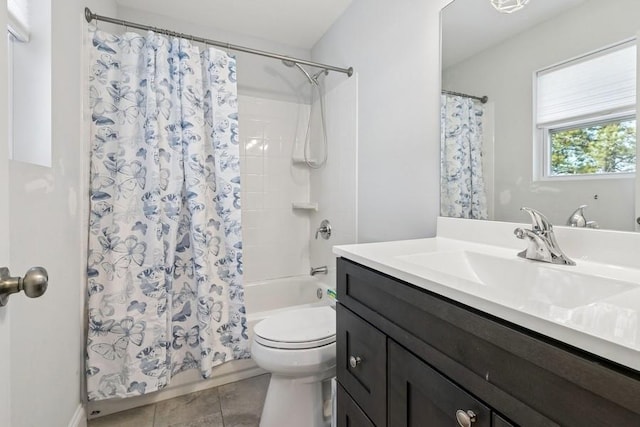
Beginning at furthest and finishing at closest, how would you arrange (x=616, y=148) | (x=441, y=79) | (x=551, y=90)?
(x=441, y=79) < (x=551, y=90) < (x=616, y=148)

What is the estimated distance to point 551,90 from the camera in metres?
0.96

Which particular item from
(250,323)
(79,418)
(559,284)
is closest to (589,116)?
(559,284)

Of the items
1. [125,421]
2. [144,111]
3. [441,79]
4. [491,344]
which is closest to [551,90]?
[441,79]

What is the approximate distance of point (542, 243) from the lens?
2.82 feet

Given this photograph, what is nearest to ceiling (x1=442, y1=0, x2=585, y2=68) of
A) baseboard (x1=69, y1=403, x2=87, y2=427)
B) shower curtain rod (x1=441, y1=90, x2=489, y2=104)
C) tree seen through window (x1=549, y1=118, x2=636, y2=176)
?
shower curtain rod (x1=441, y1=90, x2=489, y2=104)

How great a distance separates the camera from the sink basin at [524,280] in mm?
578

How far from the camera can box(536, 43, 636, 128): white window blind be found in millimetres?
793

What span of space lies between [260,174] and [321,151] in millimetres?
526

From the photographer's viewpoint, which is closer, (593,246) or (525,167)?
(593,246)

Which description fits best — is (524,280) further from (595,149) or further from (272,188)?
(272,188)

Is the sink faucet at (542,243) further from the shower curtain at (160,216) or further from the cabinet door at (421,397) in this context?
the shower curtain at (160,216)

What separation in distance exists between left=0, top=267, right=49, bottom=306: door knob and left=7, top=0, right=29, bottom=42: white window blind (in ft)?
3.07

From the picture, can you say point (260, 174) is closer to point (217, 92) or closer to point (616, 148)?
point (217, 92)

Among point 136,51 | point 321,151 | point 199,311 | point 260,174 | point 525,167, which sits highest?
point 136,51
